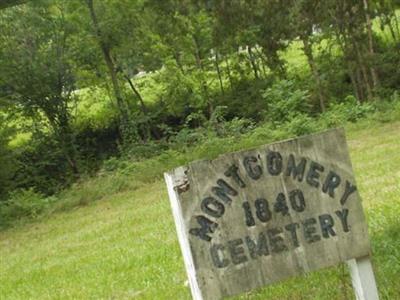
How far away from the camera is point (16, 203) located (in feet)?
63.9

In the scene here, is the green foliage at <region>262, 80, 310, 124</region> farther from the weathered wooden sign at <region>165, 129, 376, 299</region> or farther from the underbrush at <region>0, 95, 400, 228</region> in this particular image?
the weathered wooden sign at <region>165, 129, 376, 299</region>

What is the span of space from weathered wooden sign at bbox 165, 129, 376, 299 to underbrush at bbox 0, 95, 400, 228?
1481cm

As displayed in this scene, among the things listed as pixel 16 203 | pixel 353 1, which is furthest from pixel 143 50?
pixel 16 203

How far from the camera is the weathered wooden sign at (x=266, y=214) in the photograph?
4.04m

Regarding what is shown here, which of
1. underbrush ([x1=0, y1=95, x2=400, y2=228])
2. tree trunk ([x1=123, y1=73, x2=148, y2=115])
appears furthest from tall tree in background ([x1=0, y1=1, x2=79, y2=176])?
underbrush ([x1=0, y1=95, x2=400, y2=228])

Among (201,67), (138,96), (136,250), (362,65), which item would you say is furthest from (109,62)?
(136,250)

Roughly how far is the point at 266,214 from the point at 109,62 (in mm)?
24150

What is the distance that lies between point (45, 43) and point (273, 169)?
23.8 metres

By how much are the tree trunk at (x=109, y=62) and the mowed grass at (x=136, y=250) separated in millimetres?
10491

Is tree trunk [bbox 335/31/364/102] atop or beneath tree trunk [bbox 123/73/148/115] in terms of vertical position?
beneath

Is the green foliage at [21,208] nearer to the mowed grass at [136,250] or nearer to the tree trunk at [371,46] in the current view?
the mowed grass at [136,250]

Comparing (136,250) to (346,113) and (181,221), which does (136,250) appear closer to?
(181,221)

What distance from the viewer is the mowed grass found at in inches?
235

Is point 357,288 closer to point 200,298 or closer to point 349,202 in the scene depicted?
point 349,202
